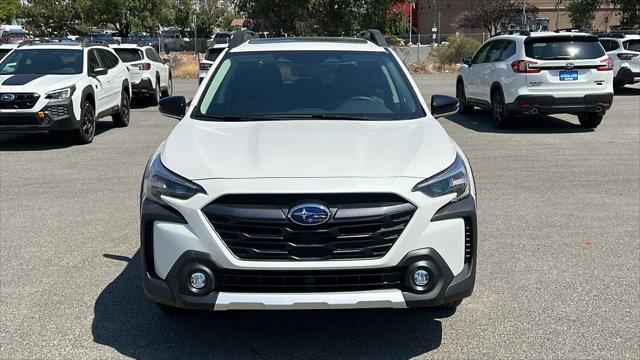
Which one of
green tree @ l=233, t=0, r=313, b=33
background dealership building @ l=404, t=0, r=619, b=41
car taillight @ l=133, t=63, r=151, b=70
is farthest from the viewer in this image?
background dealership building @ l=404, t=0, r=619, b=41

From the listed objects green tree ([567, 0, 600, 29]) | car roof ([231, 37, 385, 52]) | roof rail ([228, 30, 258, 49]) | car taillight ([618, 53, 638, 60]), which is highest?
green tree ([567, 0, 600, 29])

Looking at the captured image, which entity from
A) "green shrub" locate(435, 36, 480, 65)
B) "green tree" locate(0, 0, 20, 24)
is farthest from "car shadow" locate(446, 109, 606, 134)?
"green tree" locate(0, 0, 20, 24)

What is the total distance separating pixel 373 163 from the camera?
11.8ft

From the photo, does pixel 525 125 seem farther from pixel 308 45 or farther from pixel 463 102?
pixel 308 45

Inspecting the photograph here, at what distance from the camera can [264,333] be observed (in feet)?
13.2

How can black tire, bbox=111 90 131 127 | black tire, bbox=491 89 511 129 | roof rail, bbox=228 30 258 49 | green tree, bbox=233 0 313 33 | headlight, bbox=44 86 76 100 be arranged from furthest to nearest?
green tree, bbox=233 0 313 33
black tire, bbox=111 90 131 127
black tire, bbox=491 89 511 129
headlight, bbox=44 86 76 100
roof rail, bbox=228 30 258 49

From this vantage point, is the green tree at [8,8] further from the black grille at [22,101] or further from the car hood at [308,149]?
the car hood at [308,149]

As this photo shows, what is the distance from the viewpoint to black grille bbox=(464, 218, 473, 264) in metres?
3.59

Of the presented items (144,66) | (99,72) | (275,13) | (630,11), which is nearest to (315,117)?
(99,72)

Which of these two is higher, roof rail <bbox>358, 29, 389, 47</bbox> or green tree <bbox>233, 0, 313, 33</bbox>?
green tree <bbox>233, 0, 313, 33</bbox>

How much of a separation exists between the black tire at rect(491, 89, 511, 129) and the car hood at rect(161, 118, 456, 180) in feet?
28.9

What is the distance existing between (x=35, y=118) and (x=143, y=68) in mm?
6925

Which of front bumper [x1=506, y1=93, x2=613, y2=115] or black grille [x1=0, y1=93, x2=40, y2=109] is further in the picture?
front bumper [x1=506, y1=93, x2=613, y2=115]

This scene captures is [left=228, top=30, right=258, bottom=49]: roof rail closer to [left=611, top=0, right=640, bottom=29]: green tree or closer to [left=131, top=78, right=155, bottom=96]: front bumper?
[left=131, top=78, right=155, bottom=96]: front bumper
